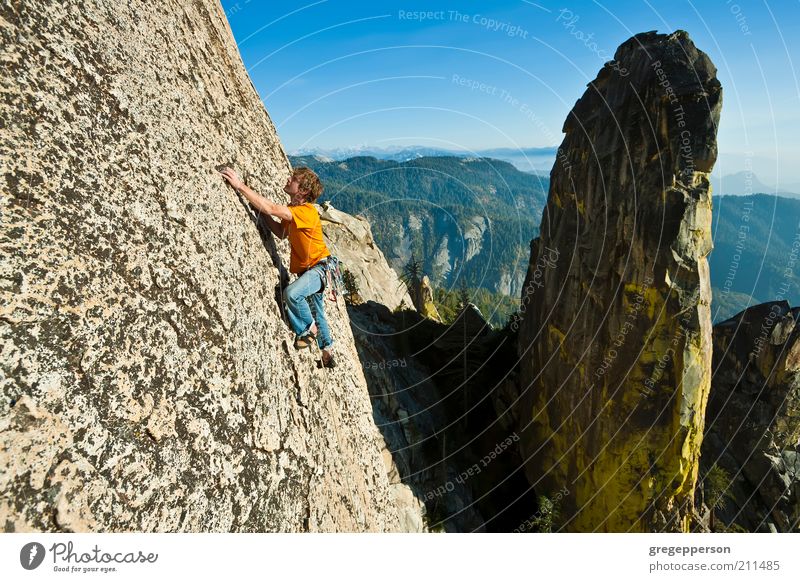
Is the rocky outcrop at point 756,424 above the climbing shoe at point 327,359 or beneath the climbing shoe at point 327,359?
beneath

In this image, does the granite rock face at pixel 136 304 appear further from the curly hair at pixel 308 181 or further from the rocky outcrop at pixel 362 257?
the rocky outcrop at pixel 362 257

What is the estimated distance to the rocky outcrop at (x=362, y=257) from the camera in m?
26.9

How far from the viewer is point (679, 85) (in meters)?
17.0

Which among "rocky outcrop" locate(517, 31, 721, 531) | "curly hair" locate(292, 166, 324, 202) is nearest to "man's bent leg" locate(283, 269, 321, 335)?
"curly hair" locate(292, 166, 324, 202)

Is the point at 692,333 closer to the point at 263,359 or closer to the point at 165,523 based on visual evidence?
the point at 263,359

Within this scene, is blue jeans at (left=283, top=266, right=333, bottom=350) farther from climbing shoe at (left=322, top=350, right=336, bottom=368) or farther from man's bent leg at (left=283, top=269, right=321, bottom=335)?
climbing shoe at (left=322, top=350, right=336, bottom=368)

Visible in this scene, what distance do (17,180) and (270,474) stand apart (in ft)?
11.0
